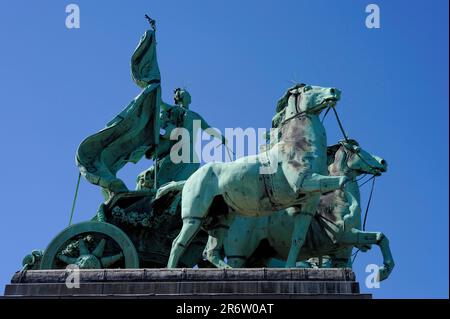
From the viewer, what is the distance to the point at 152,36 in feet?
68.6

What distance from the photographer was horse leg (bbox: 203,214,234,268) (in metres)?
16.9

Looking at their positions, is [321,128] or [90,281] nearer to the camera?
[90,281]

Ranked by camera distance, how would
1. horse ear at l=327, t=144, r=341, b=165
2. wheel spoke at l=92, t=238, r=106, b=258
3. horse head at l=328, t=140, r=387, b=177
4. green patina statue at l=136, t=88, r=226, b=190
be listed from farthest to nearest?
1. green patina statue at l=136, t=88, r=226, b=190
2. horse ear at l=327, t=144, r=341, b=165
3. horse head at l=328, t=140, r=387, b=177
4. wheel spoke at l=92, t=238, r=106, b=258

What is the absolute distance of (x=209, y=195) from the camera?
16484 millimetres

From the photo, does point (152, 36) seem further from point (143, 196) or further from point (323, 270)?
point (323, 270)

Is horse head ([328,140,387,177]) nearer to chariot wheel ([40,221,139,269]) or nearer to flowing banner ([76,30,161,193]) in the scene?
flowing banner ([76,30,161,193])

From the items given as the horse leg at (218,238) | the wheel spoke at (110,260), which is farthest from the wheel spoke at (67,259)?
the horse leg at (218,238)

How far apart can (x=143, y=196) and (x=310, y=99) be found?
4.49 m

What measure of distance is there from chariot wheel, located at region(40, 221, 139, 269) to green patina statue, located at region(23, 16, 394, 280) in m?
0.02

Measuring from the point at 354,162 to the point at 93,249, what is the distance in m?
5.77

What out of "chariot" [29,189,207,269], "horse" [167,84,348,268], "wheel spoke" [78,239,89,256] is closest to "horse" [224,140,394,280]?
"chariot" [29,189,207,269]

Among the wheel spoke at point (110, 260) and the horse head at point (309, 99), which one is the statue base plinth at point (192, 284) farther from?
the horse head at point (309, 99)
